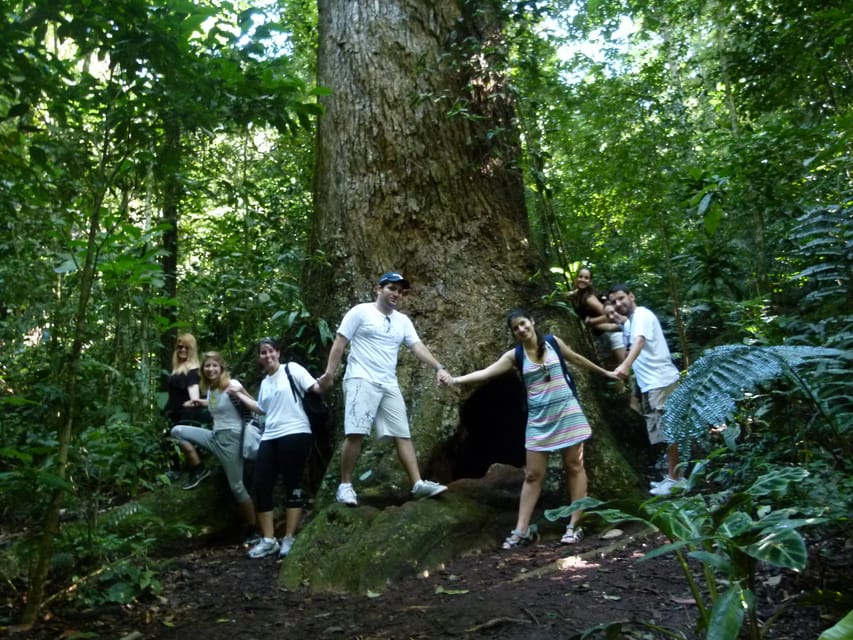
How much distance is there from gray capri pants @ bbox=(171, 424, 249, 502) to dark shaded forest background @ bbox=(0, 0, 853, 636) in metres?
0.47

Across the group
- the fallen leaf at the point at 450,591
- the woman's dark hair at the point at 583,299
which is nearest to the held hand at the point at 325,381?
the fallen leaf at the point at 450,591

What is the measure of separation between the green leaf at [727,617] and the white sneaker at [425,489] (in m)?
3.12

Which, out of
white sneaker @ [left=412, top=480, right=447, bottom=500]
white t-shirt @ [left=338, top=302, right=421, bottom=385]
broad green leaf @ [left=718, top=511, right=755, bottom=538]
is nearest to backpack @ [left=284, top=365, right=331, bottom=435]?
white t-shirt @ [left=338, top=302, right=421, bottom=385]

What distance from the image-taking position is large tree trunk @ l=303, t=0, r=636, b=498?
272 inches

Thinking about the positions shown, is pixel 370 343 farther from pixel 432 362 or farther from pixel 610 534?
pixel 610 534

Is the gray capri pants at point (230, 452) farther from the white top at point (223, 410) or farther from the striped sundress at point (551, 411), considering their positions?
the striped sundress at point (551, 411)

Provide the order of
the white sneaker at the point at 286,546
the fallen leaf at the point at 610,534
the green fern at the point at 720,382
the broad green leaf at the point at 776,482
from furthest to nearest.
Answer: the white sneaker at the point at 286,546, the fallen leaf at the point at 610,534, the broad green leaf at the point at 776,482, the green fern at the point at 720,382

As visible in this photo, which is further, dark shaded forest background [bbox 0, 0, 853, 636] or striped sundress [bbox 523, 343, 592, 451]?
striped sundress [bbox 523, 343, 592, 451]

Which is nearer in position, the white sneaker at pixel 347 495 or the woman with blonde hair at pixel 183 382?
the white sneaker at pixel 347 495

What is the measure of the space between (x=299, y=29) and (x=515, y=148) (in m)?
7.48

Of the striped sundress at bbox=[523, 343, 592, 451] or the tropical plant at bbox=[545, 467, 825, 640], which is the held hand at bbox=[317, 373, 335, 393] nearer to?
the striped sundress at bbox=[523, 343, 592, 451]

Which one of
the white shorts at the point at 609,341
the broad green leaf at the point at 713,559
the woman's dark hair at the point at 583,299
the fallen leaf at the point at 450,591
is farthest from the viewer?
the woman's dark hair at the point at 583,299

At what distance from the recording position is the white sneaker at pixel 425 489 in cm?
560

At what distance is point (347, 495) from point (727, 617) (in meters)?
3.42
